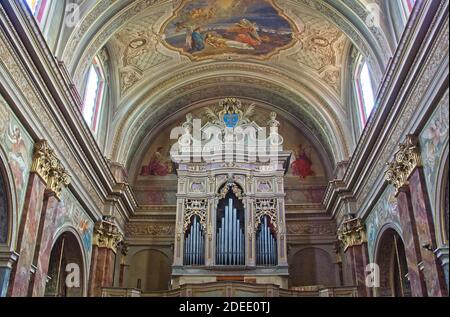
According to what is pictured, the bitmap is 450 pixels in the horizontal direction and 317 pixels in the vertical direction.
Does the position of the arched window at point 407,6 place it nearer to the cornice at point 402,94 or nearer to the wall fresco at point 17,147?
the cornice at point 402,94

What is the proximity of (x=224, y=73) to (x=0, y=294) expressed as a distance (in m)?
11.9

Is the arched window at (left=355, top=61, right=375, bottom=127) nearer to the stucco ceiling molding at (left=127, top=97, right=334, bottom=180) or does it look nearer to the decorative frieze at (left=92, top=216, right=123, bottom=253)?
the stucco ceiling molding at (left=127, top=97, right=334, bottom=180)

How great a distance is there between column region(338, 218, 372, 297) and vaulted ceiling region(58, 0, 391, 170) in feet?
9.16

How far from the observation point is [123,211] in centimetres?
1759

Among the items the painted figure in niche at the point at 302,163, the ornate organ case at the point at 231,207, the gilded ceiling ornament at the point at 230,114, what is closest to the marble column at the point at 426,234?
the ornate organ case at the point at 231,207

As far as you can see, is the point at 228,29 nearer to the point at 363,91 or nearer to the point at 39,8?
the point at 363,91

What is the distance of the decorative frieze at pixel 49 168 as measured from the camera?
36.3ft

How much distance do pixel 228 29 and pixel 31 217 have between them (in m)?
9.35

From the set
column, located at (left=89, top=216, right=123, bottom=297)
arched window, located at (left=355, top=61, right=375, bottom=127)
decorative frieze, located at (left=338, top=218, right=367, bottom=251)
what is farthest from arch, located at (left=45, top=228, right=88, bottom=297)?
arched window, located at (left=355, top=61, right=375, bottom=127)

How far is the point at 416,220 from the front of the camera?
10.6m

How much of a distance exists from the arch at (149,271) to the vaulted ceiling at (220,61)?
143 inches
